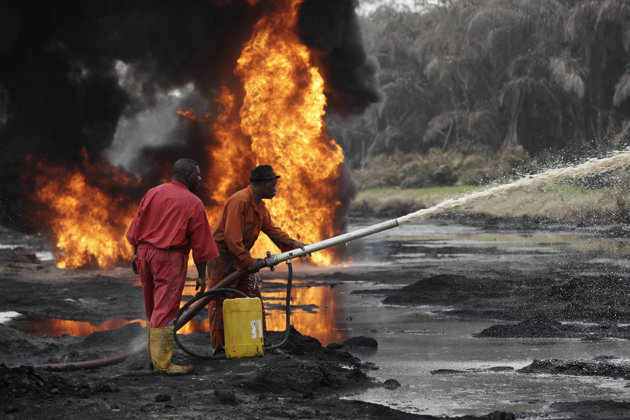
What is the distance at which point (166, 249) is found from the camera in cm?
682

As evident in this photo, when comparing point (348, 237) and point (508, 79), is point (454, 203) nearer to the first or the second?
point (348, 237)

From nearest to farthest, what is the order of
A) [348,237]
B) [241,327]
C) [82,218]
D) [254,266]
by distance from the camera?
[241,327] → [254,266] → [348,237] → [82,218]

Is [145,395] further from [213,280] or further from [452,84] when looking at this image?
[452,84]

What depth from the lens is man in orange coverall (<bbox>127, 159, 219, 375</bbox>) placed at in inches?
268

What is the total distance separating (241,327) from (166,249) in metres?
0.99

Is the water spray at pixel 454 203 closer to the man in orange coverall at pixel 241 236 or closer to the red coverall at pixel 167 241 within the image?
the man in orange coverall at pixel 241 236

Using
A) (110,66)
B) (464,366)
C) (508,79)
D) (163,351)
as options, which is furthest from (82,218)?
(508,79)

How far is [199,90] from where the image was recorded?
2009 centimetres

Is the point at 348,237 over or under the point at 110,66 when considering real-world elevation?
under

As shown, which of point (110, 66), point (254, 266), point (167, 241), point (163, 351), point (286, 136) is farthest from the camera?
point (110, 66)

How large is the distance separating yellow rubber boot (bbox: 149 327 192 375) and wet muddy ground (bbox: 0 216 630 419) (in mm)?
100

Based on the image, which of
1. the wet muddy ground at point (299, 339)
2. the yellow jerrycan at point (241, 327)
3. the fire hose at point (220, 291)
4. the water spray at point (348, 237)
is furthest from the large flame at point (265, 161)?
the yellow jerrycan at point (241, 327)

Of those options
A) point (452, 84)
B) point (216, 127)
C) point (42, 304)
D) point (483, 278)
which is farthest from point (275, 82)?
point (452, 84)

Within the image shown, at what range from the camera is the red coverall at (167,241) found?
681 centimetres
